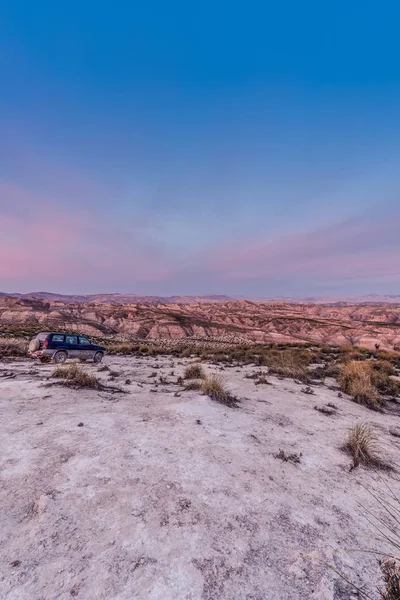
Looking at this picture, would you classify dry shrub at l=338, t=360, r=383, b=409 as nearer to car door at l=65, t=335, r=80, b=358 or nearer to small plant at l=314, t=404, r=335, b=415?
small plant at l=314, t=404, r=335, b=415

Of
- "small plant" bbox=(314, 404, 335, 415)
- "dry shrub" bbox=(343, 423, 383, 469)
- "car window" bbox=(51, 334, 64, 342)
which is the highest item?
"car window" bbox=(51, 334, 64, 342)

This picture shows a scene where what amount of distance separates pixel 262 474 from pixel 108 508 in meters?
2.67

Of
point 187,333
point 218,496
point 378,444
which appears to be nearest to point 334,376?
point 378,444

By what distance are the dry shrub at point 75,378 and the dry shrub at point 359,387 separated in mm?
9869

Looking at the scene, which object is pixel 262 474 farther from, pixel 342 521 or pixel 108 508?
pixel 108 508

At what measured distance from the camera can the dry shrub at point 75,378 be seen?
10078 millimetres

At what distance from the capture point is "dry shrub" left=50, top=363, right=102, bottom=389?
1008cm

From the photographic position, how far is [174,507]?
12.9 feet

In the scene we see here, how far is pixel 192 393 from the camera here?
388 inches

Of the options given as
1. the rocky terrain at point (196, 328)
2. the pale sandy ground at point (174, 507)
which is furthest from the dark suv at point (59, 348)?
the rocky terrain at point (196, 328)

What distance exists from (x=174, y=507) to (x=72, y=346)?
48.3ft

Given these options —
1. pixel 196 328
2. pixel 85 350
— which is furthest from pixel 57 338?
pixel 196 328

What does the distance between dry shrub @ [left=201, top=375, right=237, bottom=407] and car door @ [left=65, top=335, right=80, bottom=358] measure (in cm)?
1018

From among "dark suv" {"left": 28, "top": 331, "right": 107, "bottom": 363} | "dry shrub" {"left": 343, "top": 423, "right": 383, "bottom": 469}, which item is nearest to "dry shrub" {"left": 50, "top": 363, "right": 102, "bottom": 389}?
"dark suv" {"left": 28, "top": 331, "right": 107, "bottom": 363}
